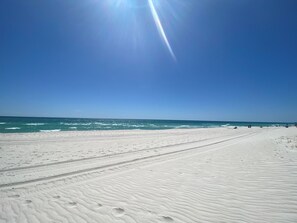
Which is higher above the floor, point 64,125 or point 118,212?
point 64,125

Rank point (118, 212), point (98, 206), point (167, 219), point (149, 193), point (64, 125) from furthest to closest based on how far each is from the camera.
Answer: point (64, 125) < point (149, 193) < point (98, 206) < point (118, 212) < point (167, 219)

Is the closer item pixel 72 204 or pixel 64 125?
pixel 72 204

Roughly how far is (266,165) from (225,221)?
568 cm

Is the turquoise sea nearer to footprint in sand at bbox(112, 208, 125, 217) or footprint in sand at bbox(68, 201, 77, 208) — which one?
footprint in sand at bbox(68, 201, 77, 208)

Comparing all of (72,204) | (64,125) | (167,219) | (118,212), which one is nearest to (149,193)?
(118,212)

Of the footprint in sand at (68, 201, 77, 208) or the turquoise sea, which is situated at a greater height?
the turquoise sea

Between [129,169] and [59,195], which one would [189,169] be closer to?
[129,169]

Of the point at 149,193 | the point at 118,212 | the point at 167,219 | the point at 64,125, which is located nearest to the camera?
the point at 167,219

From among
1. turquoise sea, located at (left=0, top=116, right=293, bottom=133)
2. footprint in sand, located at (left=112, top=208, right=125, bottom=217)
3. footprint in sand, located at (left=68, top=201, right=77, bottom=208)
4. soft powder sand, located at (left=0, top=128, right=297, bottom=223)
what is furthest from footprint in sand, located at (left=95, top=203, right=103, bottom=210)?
turquoise sea, located at (left=0, top=116, right=293, bottom=133)

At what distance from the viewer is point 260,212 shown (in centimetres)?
386

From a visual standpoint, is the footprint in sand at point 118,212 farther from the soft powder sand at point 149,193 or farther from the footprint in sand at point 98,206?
the footprint in sand at point 98,206

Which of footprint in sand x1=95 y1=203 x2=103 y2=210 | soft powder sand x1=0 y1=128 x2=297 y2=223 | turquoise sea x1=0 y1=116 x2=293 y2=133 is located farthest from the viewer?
turquoise sea x1=0 y1=116 x2=293 y2=133

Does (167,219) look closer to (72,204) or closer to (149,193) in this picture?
(149,193)

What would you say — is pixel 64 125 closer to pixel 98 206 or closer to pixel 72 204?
pixel 72 204
